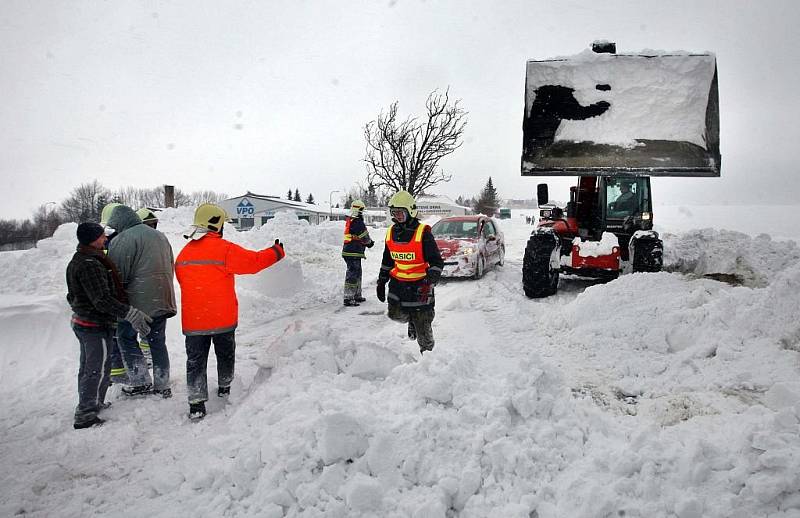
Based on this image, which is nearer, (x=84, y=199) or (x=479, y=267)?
(x=479, y=267)

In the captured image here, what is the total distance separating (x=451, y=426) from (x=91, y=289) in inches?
125

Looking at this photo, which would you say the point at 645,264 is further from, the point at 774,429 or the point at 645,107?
the point at 774,429

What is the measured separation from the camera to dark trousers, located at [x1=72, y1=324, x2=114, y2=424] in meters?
3.80

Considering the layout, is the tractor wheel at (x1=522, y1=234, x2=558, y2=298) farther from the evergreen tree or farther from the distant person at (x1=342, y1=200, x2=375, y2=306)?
the evergreen tree

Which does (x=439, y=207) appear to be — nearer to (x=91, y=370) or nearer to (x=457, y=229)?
(x=457, y=229)

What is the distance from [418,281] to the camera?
15.9 ft

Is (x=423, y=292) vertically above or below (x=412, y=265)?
below

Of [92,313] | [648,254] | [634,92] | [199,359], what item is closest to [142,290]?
[92,313]

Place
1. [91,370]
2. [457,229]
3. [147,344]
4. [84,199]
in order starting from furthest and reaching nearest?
[84,199] < [457,229] < [147,344] < [91,370]

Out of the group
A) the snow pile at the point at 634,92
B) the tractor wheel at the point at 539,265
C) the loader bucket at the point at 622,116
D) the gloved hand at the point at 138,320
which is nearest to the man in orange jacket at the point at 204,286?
the gloved hand at the point at 138,320

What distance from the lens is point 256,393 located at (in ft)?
13.0

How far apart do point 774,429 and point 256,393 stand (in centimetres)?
375

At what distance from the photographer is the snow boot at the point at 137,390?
14.4 feet

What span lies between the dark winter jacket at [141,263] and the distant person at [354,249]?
3.90 metres
